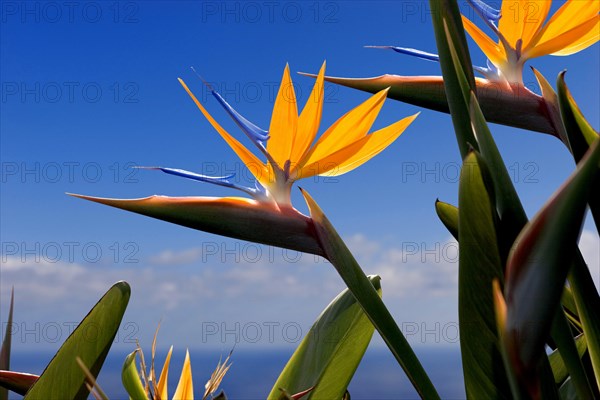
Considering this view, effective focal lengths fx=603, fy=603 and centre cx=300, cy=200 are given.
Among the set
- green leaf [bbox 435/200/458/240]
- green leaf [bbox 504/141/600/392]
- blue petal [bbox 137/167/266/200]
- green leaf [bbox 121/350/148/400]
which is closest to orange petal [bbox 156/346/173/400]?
green leaf [bbox 121/350/148/400]

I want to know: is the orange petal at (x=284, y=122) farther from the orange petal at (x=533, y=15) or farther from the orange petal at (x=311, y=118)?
the orange petal at (x=533, y=15)

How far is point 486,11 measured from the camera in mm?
673

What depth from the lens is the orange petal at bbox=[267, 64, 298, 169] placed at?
61 cm

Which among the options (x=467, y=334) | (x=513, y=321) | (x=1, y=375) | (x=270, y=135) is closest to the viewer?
(x=513, y=321)

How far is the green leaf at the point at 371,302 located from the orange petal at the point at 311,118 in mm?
80

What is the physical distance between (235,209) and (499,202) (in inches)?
9.9

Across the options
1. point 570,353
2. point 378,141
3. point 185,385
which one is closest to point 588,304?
point 570,353

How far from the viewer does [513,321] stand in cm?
40

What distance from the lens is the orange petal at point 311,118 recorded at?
602 millimetres

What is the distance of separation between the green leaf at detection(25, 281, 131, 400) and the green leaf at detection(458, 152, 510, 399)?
0.41 m

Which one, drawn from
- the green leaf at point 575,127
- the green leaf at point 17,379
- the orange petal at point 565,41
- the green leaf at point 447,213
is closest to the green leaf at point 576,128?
the green leaf at point 575,127

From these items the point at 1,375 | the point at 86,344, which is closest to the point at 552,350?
the point at 86,344

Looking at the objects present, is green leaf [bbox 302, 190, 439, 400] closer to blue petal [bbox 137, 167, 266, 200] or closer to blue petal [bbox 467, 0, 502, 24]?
blue petal [bbox 137, 167, 266, 200]

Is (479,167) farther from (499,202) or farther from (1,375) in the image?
(1,375)
